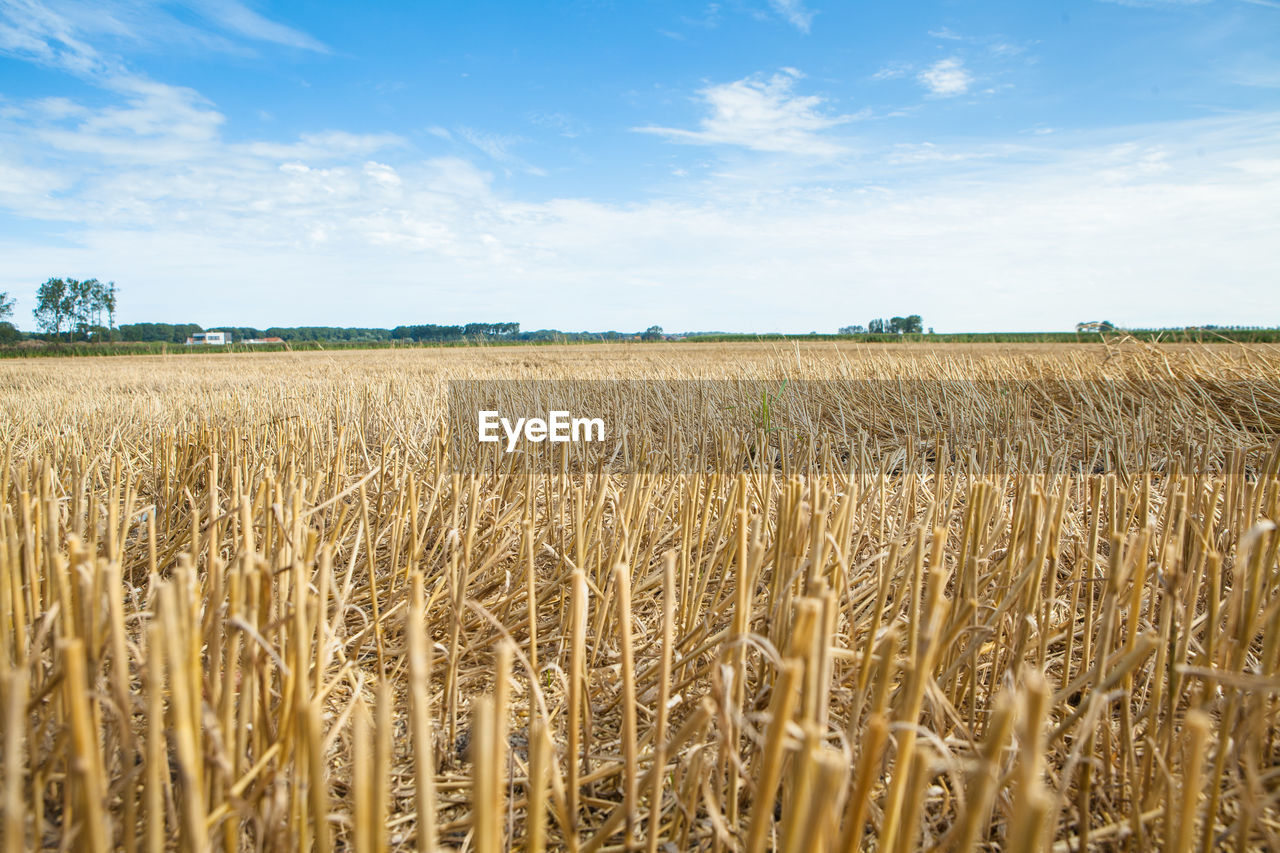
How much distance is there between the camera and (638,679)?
1604mm

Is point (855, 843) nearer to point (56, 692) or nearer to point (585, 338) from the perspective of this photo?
point (56, 692)

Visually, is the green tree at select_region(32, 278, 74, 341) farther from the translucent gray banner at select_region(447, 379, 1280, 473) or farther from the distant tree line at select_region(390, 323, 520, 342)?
the translucent gray banner at select_region(447, 379, 1280, 473)

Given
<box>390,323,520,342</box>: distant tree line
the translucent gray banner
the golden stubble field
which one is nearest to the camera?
the golden stubble field

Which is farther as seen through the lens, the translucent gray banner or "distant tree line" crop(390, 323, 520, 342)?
"distant tree line" crop(390, 323, 520, 342)

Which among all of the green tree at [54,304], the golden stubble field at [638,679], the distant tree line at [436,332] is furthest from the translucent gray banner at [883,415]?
the green tree at [54,304]

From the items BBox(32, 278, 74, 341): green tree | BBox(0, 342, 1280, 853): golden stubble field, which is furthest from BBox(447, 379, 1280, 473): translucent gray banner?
BBox(32, 278, 74, 341): green tree

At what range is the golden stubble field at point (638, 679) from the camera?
654 mm

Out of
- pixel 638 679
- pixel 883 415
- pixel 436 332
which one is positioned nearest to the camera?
pixel 638 679

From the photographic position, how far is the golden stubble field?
654 mm

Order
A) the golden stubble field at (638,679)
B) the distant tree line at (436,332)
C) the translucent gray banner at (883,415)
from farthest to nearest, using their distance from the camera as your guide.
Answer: the distant tree line at (436,332) → the translucent gray banner at (883,415) → the golden stubble field at (638,679)

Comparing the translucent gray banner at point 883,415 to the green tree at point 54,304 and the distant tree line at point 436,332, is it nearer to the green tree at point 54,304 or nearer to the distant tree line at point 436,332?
the distant tree line at point 436,332

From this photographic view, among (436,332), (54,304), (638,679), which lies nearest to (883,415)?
(638,679)

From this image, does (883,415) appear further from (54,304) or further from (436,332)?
(54,304)

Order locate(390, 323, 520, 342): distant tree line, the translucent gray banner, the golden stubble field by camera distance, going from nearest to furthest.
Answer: the golden stubble field
the translucent gray banner
locate(390, 323, 520, 342): distant tree line
